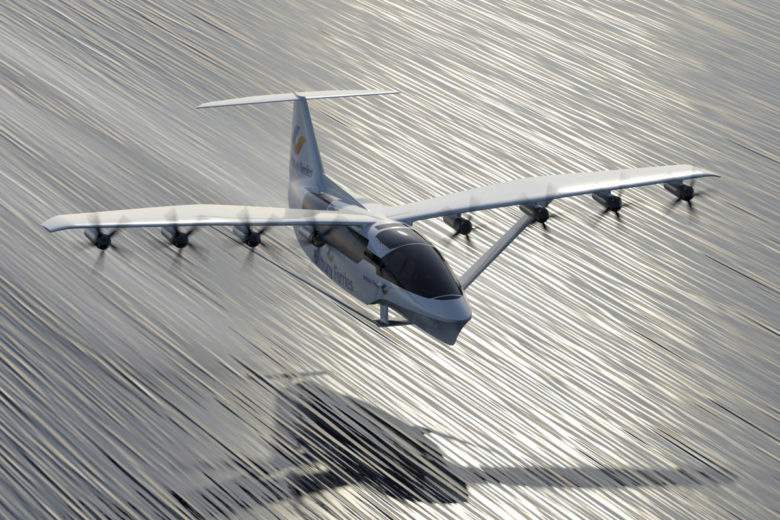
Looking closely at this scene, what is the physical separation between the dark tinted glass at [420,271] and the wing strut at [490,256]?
1.73 m

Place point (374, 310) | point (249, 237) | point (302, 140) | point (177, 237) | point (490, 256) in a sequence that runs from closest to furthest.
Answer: point (177, 237), point (249, 237), point (490, 256), point (374, 310), point (302, 140)

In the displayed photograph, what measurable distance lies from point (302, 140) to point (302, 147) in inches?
14.4

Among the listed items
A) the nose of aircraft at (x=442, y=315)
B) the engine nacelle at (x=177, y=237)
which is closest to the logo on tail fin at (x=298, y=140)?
the engine nacelle at (x=177, y=237)

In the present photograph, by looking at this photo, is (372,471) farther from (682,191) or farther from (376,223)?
(682,191)

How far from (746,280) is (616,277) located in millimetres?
6055

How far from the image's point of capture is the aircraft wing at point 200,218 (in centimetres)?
4494

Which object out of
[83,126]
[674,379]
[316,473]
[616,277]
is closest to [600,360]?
[674,379]

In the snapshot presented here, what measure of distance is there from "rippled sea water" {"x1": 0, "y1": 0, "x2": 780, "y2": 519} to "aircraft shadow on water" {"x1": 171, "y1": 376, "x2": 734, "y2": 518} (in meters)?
0.12

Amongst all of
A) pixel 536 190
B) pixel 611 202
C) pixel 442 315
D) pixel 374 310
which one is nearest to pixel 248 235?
pixel 374 310

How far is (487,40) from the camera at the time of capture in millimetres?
76625

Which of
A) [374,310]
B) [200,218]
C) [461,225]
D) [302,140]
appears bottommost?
[374,310]

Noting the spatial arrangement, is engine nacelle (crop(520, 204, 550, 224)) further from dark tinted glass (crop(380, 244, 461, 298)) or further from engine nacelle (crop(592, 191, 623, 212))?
A: dark tinted glass (crop(380, 244, 461, 298))

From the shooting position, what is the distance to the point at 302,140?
178ft

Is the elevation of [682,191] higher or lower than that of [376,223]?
higher
